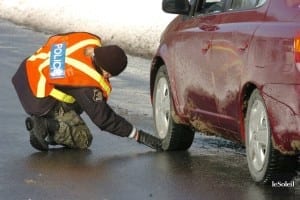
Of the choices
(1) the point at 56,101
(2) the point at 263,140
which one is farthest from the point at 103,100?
(2) the point at 263,140

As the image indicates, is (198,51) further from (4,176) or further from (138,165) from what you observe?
(4,176)

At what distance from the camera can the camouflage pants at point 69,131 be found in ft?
28.3

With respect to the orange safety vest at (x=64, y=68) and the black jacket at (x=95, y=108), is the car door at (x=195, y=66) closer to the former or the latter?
the black jacket at (x=95, y=108)

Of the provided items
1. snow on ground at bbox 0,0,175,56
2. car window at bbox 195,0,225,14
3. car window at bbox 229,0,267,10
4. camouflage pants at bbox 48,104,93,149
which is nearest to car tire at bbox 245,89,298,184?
car window at bbox 229,0,267,10

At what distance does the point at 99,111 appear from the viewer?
830 cm

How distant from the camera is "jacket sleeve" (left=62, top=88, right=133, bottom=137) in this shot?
8.30 meters

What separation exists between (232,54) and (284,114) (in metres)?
0.87

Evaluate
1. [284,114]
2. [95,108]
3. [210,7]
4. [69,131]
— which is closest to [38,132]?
[69,131]

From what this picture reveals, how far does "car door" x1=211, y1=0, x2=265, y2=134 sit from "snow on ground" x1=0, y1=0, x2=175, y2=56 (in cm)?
1130

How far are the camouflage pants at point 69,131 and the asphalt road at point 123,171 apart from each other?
10 centimetres

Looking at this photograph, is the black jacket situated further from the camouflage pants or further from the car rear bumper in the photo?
the car rear bumper

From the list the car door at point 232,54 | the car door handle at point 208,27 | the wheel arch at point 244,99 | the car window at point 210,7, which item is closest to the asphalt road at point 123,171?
the wheel arch at point 244,99

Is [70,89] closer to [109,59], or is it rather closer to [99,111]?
[99,111]

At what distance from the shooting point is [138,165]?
25.7 ft
